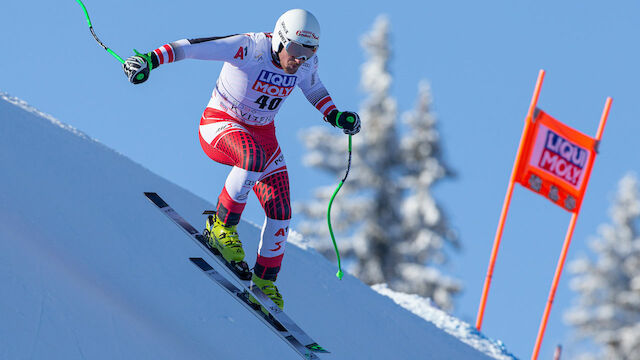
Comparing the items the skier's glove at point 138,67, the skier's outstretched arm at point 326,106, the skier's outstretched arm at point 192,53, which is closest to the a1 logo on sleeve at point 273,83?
the skier's outstretched arm at point 192,53

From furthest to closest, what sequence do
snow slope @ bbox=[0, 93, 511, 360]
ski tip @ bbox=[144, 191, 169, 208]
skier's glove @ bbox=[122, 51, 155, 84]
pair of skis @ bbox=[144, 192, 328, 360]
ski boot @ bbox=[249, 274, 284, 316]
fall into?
ski tip @ bbox=[144, 191, 169, 208] < ski boot @ bbox=[249, 274, 284, 316] < pair of skis @ bbox=[144, 192, 328, 360] < skier's glove @ bbox=[122, 51, 155, 84] < snow slope @ bbox=[0, 93, 511, 360]

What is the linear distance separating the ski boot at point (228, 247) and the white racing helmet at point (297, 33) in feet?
4.33

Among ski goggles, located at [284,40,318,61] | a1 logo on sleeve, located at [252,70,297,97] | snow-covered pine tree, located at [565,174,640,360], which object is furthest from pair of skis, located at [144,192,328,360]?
snow-covered pine tree, located at [565,174,640,360]

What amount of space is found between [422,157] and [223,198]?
16.4 metres

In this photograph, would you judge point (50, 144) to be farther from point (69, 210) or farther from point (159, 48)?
point (159, 48)

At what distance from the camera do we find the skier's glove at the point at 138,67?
18.3 ft

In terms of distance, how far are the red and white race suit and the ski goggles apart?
194 millimetres

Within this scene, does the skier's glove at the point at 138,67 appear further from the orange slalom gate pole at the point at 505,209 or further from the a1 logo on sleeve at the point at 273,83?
the orange slalom gate pole at the point at 505,209

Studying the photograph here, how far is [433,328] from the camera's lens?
9.62 metres

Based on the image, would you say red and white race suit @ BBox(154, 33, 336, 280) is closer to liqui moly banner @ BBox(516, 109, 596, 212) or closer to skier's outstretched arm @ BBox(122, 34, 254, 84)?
skier's outstretched arm @ BBox(122, 34, 254, 84)

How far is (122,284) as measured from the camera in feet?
20.2

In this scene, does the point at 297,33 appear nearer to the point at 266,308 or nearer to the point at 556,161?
the point at 266,308

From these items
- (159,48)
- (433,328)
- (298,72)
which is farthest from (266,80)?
(433,328)

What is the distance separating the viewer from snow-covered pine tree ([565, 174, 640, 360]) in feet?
75.3
